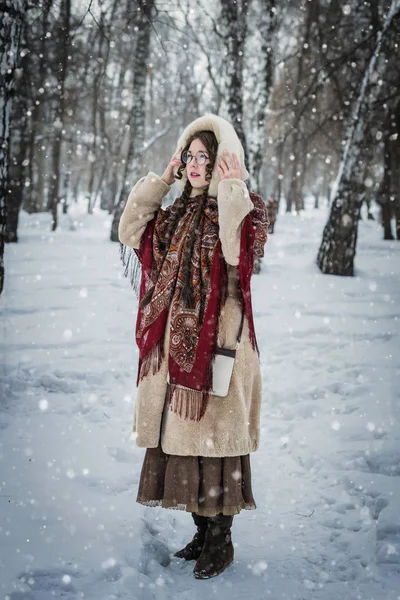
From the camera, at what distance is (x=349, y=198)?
26.7 feet

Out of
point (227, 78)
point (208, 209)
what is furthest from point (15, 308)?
point (227, 78)

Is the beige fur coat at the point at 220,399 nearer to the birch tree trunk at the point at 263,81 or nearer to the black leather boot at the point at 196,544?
the black leather boot at the point at 196,544

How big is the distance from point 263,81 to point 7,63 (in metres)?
5.63

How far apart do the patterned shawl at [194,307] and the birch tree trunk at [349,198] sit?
20.6 feet

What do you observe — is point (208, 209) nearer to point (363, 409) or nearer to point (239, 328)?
point (239, 328)

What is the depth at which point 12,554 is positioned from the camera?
2.37 metres

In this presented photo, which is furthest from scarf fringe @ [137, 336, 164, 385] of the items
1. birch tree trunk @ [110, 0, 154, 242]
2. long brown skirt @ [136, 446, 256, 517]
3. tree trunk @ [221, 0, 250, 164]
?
birch tree trunk @ [110, 0, 154, 242]

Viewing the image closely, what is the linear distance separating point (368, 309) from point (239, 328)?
4784 mm

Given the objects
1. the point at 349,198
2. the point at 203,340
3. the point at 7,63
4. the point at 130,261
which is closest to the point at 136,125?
the point at 349,198

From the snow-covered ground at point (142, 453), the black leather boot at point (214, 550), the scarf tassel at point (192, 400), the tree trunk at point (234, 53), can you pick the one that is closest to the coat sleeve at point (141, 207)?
the scarf tassel at point (192, 400)

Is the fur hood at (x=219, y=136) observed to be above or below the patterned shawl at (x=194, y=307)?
above

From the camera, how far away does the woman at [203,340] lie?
2.25m

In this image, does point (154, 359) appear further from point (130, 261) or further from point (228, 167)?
point (228, 167)

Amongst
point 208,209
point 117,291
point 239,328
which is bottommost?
point 117,291
